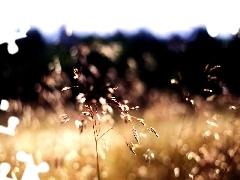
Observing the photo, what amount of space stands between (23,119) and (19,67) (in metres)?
9.49

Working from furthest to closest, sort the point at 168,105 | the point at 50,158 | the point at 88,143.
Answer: the point at 168,105 → the point at 88,143 → the point at 50,158

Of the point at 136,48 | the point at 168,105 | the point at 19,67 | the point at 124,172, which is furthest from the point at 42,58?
the point at 124,172

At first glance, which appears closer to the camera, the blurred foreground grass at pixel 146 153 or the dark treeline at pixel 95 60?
the blurred foreground grass at pixel 146 153

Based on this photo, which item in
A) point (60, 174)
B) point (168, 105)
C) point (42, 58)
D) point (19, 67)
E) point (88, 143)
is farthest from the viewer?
point (42, 58)

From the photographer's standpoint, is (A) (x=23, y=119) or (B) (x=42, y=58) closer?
(A) (x=23, y=119)

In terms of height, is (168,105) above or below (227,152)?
below

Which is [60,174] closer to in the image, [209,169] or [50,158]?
[50,158]

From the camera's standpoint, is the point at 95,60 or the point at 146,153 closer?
the point at 146,153

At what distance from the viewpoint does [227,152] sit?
2266 mm

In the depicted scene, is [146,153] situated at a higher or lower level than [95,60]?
higher

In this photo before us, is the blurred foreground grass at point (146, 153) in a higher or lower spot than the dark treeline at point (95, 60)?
higher

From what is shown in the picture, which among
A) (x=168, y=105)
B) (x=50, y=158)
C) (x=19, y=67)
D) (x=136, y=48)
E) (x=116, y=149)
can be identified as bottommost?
(x=136, y=48)

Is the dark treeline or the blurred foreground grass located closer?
the blurred foreground grass

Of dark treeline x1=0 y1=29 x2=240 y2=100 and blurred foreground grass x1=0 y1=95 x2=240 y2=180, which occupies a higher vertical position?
blurred foreground grass x1=0 y1=95 x2=240 y2=180
